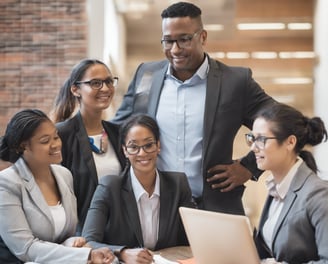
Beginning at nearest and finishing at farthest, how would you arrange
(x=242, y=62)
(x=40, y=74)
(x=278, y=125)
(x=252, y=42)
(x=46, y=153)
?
(x=278, y=125), (x=46, y=153), (x=40, y=74), (x=252, y=42), (x=242, y=62)

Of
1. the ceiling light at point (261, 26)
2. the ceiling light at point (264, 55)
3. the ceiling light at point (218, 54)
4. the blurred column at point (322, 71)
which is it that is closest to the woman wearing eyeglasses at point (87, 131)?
the blurred column at point (322, 71)

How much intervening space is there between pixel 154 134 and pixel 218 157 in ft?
1.21

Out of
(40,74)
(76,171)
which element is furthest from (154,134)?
(40,74)

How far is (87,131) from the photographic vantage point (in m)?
2.99

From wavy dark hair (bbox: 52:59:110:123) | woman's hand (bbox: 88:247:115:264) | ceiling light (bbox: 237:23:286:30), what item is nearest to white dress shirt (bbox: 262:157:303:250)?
woman's hand (bbox: 88:247:115:264)

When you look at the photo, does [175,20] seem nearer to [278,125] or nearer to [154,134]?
[154,134]

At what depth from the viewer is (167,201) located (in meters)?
2.70

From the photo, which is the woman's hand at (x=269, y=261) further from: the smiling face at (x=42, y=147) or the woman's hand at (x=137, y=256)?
the smiling face at (x=42, y=147)

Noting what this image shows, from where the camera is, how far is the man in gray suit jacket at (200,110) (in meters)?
2.89

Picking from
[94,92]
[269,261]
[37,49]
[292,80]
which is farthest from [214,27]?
[269,261]

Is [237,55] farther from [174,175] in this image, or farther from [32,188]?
[32,188]

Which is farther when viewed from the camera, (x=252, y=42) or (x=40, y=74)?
(x=252, y=42)

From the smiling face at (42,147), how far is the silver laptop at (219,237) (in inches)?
25.7

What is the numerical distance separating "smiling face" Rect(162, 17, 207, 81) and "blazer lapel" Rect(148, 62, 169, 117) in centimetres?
13
